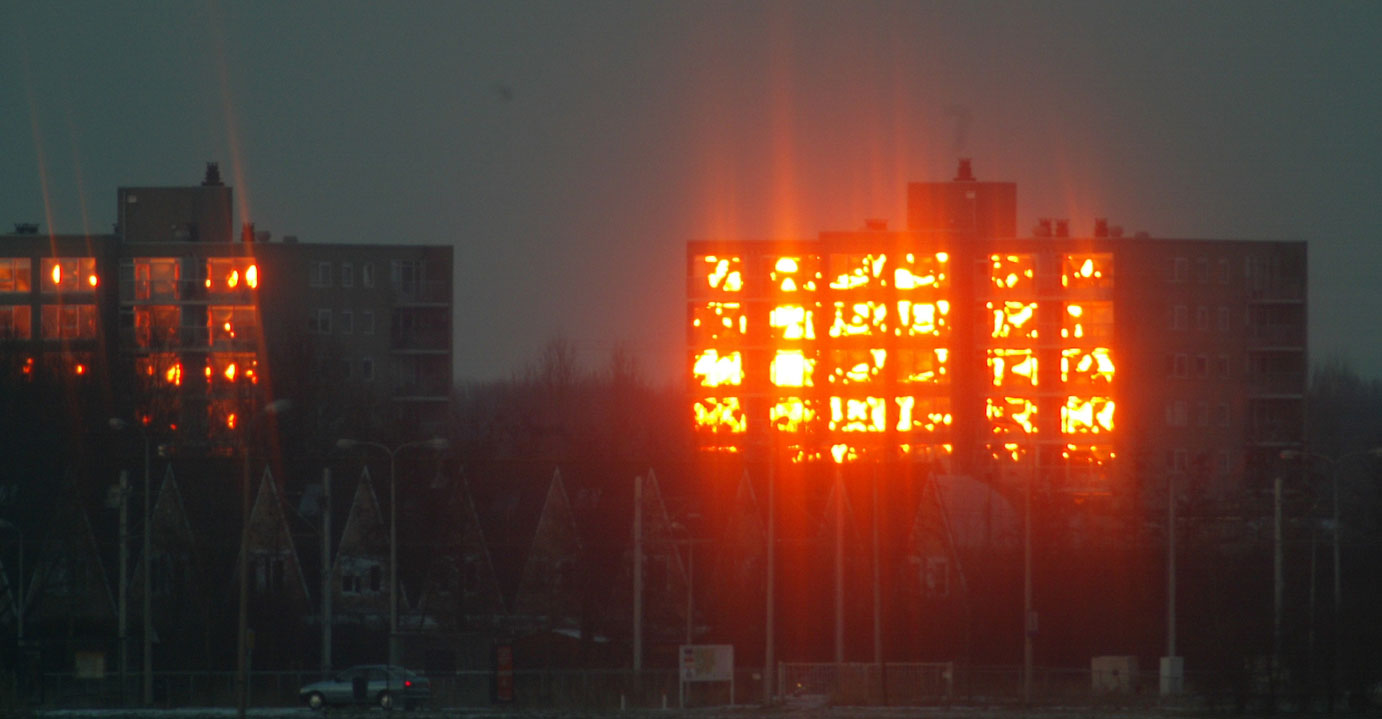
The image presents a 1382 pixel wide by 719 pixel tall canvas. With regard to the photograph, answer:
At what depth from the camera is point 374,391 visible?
92062 millimetres

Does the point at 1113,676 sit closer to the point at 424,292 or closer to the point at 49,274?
the point at 424,292

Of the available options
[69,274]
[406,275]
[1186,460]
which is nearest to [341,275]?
[406,275]

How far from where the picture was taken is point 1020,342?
88812 mm

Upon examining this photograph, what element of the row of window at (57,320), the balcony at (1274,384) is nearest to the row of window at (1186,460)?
the balcony at (1274,384)

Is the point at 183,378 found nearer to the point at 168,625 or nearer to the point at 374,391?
the point at 374,391

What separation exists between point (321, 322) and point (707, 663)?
54.5m

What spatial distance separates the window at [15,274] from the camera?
91.0 metres

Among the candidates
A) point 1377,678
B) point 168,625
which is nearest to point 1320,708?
point 1377,678

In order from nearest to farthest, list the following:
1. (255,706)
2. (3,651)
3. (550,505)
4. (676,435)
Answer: (255,706) → (3,651) → (550,505) → (676,435)

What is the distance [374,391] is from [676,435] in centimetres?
3014

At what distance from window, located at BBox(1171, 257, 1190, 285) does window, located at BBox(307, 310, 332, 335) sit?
1808 inches

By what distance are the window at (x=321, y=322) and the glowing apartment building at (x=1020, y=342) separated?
20537 mm

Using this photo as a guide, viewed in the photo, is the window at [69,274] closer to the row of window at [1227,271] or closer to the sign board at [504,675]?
the sign board at [504,675]

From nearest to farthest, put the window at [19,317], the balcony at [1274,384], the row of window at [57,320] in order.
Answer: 1. the balcony at [1274,384]
2. the window at [19,317]
3. the row of window at [57,320]
